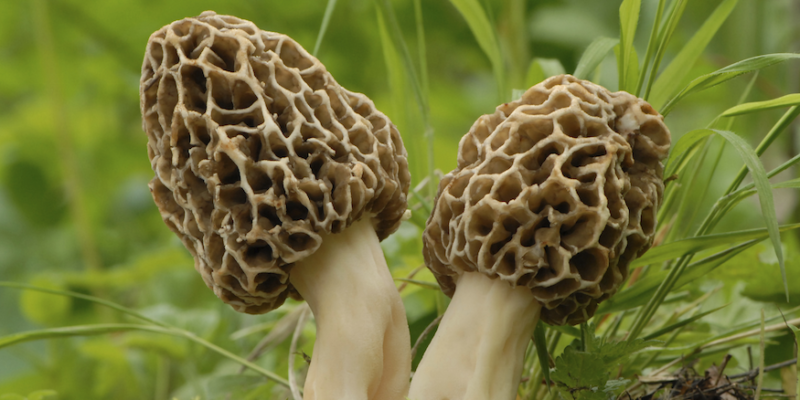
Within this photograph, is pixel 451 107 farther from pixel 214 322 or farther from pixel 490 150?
pixel 490 150

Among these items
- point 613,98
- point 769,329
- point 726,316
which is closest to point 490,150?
point 613,98

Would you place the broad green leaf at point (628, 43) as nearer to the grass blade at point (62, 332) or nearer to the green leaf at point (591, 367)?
the green leaf at point (591, 367)

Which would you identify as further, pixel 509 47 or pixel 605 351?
pixel 509 47

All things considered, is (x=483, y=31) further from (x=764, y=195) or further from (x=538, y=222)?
(x=764, y=195)

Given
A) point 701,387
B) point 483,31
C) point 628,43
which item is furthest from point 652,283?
point 483,31

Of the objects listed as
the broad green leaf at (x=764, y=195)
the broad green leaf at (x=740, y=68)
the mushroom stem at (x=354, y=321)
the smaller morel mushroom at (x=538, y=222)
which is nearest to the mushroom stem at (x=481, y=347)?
the smaller morel mushroom at (x=538, y=222)

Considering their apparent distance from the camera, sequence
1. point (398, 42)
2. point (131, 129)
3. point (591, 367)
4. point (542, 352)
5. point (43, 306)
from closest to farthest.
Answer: point (591, 367)
point (542, 352)
point (398, 42)
point (43, 306)
point (131, 129)
